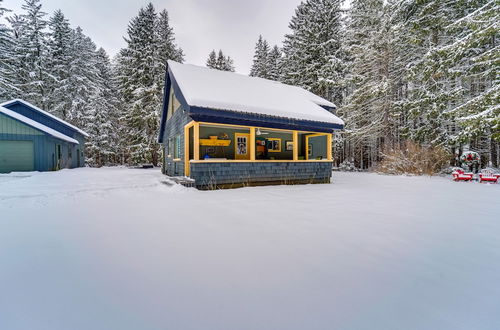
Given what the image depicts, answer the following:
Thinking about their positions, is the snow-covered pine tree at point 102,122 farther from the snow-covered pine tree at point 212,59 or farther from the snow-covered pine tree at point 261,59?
the snow-covered pine tree at point 261,59

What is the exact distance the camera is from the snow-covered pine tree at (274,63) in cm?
2609

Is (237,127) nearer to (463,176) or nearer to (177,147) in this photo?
(177,147)

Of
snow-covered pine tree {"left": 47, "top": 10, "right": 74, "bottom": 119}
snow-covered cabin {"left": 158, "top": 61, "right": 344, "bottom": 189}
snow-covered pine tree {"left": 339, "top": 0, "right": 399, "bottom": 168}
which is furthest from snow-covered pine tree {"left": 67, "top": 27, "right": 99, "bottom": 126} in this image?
snow-covered pine tree {"left": 339, "top": 0, "right": 399, "bottom": 168}

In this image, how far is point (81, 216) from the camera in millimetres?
4020

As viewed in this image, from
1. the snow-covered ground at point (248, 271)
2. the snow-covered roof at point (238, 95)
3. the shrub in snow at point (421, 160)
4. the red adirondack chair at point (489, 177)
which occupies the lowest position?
the snow-covered ground at point (248, 271)

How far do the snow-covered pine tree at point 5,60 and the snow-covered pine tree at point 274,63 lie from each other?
23.6 meters

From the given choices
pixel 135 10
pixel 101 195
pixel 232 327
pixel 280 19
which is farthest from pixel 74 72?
pixel 232 327

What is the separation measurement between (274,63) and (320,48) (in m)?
9.00

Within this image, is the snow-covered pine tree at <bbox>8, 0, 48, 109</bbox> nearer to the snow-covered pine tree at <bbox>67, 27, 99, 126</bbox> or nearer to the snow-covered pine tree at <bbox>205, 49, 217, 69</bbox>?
the snow-covered pine tree at <bbox>67, 27, 99, 126</bbox>

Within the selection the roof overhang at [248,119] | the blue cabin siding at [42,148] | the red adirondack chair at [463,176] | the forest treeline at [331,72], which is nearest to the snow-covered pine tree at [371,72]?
the forest treeline at [331,72]

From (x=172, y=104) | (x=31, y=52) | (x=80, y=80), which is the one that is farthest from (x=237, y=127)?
(x=31, y=52)

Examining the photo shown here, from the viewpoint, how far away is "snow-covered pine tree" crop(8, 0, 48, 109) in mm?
20078

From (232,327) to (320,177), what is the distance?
8.89 metres

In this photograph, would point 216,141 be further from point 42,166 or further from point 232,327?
point 42,166
